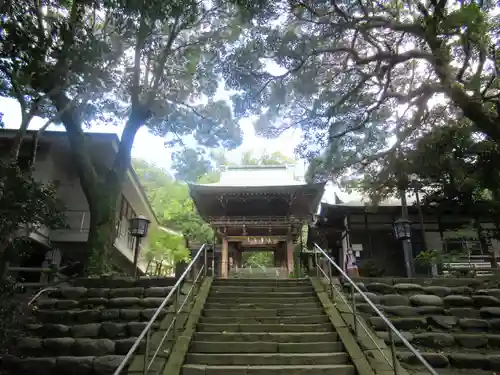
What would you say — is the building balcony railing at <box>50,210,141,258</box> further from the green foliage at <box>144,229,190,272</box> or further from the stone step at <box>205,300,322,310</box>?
the stone step at <box>205,300,322,310</box>

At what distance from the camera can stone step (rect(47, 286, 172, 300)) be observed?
7.76 m

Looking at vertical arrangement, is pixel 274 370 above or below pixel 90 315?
below

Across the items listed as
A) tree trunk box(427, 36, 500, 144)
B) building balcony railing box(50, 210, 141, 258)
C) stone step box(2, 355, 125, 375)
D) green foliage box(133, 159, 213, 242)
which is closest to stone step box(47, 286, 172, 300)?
stone step box(2, 355, 125, 375)

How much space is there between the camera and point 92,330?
254 inches

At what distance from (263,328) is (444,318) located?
11.2 ft

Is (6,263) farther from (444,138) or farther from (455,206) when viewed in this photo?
(455,206)

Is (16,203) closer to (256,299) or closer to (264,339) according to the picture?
(264,339)

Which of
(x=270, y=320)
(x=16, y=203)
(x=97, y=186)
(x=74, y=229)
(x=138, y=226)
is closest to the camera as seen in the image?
(x=16, y=203)

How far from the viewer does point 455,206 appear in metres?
15.5

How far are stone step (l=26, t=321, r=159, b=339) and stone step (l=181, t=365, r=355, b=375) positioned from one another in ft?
5.11

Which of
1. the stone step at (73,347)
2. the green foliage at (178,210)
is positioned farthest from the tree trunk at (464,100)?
the green foliage at (178,210)

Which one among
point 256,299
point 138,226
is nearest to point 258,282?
point 256,299

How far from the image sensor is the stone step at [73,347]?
5.96 metres

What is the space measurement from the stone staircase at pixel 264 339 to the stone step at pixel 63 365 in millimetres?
1217
